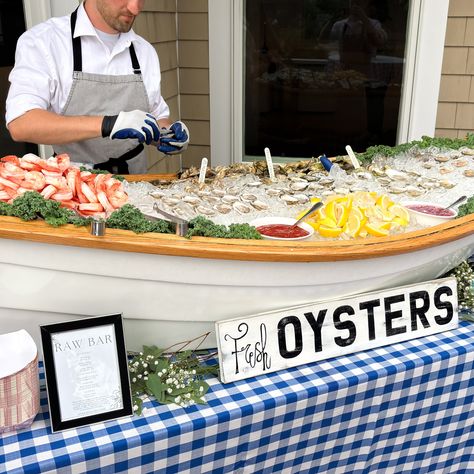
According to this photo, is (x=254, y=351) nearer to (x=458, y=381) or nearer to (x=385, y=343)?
(x=385, y=343)

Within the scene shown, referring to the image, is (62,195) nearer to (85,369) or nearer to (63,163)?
(63,163)

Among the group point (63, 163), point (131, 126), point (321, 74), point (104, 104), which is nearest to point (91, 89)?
point (104, 104)

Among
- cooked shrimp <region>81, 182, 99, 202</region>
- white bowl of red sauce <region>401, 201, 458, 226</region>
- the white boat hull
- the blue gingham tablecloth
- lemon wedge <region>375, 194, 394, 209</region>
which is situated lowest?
the blue gingham tablecloth

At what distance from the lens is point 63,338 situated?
1.30m

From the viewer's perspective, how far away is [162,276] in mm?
1464

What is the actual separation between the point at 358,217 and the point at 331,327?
0.35m

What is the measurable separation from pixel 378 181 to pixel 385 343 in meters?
0.76

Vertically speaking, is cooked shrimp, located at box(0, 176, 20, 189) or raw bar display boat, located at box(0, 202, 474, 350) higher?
cooked shrimp, located at box(0, 176, 20, 189)

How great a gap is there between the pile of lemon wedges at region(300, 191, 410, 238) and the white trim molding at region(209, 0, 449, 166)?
256cm

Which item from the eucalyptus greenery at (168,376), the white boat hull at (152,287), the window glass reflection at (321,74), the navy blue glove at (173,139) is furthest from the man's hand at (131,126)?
the window glass reflection at (321,74)

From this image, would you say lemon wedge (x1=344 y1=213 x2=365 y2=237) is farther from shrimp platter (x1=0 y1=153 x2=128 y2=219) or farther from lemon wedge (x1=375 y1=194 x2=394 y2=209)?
shrimp platter (x1=0 y1=153 x2=128 y2=219)

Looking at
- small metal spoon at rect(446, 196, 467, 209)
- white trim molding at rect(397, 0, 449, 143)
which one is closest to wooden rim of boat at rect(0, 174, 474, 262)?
small metal spoon at rect(446, 196, 467, 209)

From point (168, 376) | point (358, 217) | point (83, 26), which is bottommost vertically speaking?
point (168, 376)

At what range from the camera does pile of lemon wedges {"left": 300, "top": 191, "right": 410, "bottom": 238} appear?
170cm
